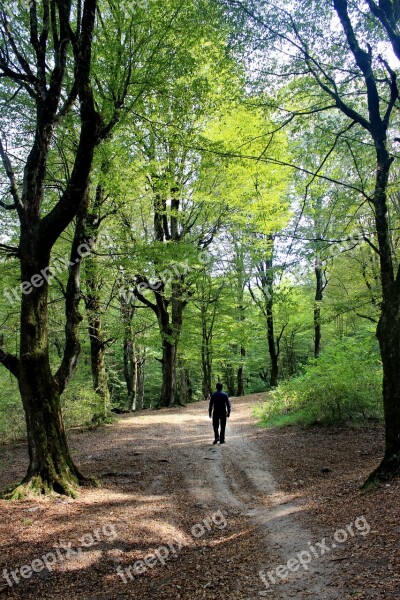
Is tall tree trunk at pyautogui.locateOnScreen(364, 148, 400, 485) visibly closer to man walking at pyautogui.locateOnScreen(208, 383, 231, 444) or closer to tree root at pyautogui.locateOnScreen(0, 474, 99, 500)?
tree root at pyautogui.locateOnScreen(0, 474, 99, 500)

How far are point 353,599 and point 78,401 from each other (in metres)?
11.0

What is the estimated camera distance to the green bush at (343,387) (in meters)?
10.7

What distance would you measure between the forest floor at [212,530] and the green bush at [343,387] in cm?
151

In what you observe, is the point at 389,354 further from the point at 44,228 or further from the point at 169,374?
the point at 169,374

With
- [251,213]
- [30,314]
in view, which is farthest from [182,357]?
[30,314]

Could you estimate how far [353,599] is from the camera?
124 inches

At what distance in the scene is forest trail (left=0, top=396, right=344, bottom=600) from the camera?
13.1 ft

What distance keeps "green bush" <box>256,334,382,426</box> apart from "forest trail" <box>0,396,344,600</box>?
9.72 ft

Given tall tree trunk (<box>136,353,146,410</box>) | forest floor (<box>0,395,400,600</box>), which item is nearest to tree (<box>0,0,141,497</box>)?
forest floor (<box>0,395,400,600</box>)

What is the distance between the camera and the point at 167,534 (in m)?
5.35

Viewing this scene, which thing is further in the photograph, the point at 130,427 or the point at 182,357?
the point at 182,357

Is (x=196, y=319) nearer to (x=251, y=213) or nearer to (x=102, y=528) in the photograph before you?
(x=251, y=213)

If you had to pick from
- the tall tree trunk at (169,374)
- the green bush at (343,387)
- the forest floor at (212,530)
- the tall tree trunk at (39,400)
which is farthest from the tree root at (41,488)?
the tall tree trunk at (169,374)

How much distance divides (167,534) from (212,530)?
0.69m
